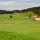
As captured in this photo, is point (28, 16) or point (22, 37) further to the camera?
point (28, 16)

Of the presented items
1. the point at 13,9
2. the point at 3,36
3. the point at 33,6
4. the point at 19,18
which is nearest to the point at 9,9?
the point at 13,9

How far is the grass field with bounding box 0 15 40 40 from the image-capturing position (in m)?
2.02

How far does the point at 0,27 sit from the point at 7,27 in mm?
126

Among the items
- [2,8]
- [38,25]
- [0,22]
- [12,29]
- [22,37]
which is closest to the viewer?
[22,37]

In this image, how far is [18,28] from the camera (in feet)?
7.81

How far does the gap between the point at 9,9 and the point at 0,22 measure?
359mm

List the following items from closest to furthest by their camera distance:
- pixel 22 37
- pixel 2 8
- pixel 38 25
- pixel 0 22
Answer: pixel 22 37
pixel 38 25
pixel 0 22
pixel 2 8

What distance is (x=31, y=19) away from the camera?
2756mm

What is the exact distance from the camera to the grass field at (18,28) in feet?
6.63

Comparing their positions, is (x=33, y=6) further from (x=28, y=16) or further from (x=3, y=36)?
(x=3, y=36)

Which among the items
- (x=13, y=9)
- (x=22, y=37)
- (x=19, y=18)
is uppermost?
(x=13, y=9)

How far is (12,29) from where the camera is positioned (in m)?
2.34

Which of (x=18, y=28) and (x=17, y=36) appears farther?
(x=18, y=28)

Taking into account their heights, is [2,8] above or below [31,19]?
above
